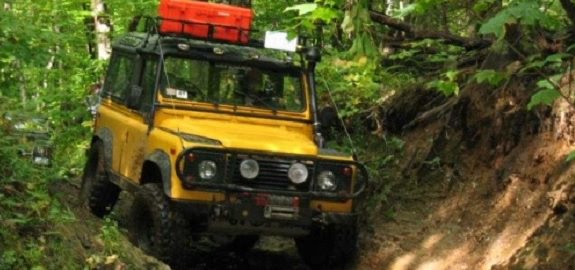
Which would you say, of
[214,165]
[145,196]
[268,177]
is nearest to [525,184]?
[268,177]

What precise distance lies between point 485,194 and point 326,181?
1.84 meters

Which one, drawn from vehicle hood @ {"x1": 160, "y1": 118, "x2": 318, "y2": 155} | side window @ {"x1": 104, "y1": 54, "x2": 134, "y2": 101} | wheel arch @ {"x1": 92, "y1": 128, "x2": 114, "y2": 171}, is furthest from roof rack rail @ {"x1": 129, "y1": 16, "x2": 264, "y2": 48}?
wheel arch @ {"x1": 92, "y1": 128, "x2": 114, "y2": 171}

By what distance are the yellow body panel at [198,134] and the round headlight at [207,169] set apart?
15 centimetres

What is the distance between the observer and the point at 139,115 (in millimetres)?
8070

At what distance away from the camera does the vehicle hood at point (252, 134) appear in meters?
7.04

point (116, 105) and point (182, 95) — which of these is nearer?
point (182, 95)

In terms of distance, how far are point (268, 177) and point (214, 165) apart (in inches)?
20.5

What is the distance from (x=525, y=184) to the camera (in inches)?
295

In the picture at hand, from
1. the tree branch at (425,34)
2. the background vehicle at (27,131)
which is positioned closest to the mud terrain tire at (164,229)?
the background vehicle at (27,131)

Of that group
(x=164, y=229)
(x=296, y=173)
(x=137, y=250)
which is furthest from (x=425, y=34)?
(x=137, y=250)

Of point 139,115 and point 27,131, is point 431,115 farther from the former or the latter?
point 27,131

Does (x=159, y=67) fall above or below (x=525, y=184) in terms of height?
above

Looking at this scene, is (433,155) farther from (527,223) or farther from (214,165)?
(214,165)

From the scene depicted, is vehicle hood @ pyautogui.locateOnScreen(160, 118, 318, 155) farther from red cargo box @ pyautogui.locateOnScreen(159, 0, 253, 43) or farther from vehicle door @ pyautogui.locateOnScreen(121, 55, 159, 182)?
red cargo box @ pyautogui.locateOnScreen(159, 0, 253, 43)
